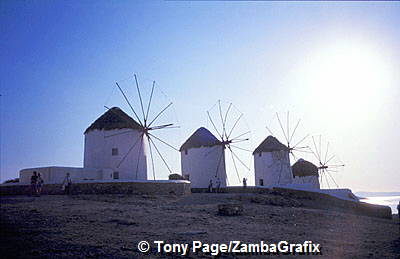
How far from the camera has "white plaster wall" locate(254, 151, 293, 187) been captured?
28.8m

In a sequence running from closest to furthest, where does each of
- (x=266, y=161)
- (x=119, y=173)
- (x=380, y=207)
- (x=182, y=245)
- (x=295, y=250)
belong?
1. (x=182, y=245)
2. (x=295, y=250)
3. (x=380, y=207)
4. (x=119, y=173)
5. (x=266, y=161)

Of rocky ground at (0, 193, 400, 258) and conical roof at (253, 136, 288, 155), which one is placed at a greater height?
conical roof at (253, 136, 288, 155)

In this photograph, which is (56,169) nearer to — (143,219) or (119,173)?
(119,173)

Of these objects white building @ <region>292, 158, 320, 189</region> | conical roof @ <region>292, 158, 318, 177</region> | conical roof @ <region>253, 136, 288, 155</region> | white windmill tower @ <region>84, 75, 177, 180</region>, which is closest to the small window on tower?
white windmill tower @ <region>84, 75, 177, 180</region>

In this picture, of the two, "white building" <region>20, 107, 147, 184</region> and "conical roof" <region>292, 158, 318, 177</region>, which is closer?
"white building" <region>20, 107, 147, 184</region>

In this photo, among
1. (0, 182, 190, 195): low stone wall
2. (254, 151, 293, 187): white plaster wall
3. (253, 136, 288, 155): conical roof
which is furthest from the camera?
(253, 136, 288, 155): conical roof

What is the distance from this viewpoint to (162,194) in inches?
699

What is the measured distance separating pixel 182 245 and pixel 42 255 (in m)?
2.44

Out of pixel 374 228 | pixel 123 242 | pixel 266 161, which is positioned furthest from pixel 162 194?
pixel 266 161

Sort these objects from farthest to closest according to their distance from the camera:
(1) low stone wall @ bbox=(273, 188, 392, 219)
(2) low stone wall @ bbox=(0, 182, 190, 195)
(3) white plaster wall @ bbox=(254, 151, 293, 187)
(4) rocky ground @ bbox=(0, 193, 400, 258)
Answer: (3) white plaster wall @ bbox=(254, 151, 293, 187)
(2) low stone wall @ bbox=(0, 182, 190, 195)
(1) low stone wall @ bbox=(273, 188, 392, 219)
(4) rocky ground @ bbox=(0, 193, 400, 258)

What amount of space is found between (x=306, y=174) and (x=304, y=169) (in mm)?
498

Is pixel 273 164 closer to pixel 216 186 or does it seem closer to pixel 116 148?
pixel 216 186

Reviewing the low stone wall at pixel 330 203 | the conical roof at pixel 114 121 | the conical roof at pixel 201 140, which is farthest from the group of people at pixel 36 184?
the conical roof at pixel 201 140

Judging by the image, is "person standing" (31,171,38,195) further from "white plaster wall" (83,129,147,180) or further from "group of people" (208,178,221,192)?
"group of people" (208,178,221,192)
